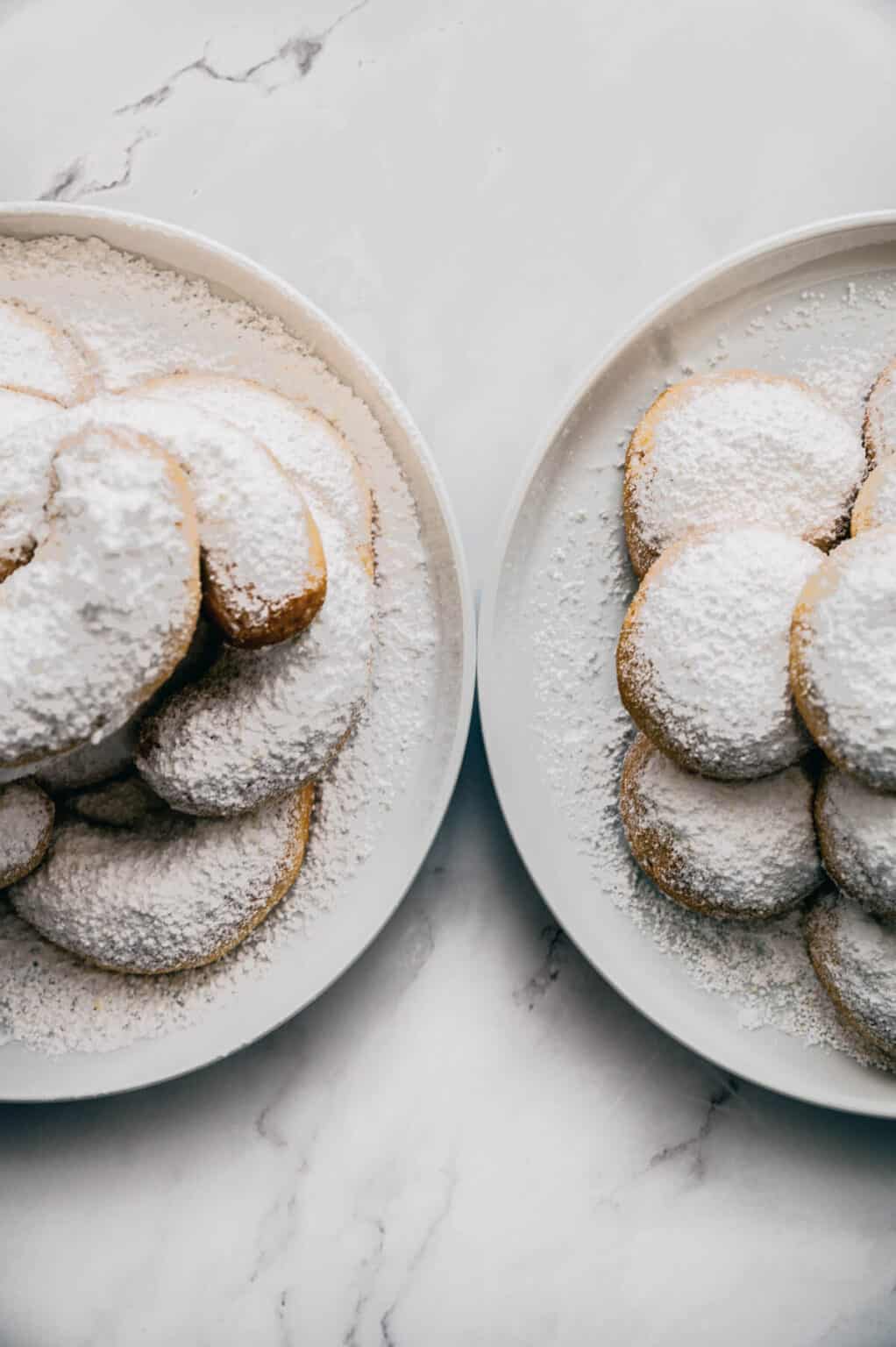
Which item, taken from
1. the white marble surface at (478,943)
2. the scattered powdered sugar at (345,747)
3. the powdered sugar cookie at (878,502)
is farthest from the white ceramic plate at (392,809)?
the powdered sugar cookie at (878,502)

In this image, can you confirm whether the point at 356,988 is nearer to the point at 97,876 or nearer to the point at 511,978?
the point at 511,978

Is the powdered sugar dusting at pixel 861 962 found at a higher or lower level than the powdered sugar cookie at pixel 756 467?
lower

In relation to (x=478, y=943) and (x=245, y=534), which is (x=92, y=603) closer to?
(x=245, y=534)

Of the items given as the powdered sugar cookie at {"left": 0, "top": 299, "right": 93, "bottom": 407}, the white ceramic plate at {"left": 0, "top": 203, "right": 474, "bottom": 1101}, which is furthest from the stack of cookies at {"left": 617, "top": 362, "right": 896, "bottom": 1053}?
the powdered sugar cookie at {"left": 0, "top": 299, "right": 93, "bottom": 407}

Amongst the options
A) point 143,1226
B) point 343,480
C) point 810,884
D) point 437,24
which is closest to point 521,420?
point 343,480

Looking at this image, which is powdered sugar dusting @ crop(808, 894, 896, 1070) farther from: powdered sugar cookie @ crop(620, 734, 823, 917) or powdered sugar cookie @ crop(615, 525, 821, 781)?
powdered sugar cookie @ crop(615, 525, 821, 781)

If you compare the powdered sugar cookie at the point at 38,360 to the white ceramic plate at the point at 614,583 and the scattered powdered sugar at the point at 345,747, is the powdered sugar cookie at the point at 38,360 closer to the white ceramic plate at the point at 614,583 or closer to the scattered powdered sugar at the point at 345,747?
the scattered powdered sugar at the point at 345,747

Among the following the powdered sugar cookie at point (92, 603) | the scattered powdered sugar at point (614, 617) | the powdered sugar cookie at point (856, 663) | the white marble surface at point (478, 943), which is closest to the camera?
the powdered sugar cookie at point (92, 603)
